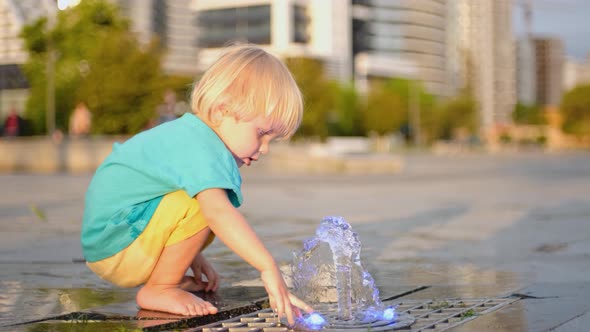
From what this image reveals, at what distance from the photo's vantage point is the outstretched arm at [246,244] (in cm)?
287

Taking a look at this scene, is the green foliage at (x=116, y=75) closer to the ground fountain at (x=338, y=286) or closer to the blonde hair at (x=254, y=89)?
the ground fountain at (x=338, y=286)

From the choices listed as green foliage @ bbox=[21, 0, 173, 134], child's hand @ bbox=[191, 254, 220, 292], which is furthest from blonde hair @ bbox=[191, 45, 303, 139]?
green foliage @ bbox=[21, 0, 173, 134]

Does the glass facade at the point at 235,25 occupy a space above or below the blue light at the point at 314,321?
above

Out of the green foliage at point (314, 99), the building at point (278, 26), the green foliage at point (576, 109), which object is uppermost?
the building at point (278, 26)

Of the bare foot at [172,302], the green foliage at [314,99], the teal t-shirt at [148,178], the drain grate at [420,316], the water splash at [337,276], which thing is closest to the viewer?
the drain grate at [420,316]

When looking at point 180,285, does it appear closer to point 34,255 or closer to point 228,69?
point 228,69

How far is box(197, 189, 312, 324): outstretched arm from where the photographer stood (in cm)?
287

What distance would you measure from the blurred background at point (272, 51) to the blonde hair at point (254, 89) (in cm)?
72

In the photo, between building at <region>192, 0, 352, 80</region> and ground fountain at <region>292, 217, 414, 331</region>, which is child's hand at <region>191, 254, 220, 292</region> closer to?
ground fountain at <region>292, 217, 414, 331</region>

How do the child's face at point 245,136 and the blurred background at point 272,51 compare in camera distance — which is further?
the blurred background at point 272,51

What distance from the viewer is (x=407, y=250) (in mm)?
5879

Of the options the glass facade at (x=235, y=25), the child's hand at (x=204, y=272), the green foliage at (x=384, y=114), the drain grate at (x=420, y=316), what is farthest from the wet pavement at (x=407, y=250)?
the green foliage at (x=384, y=114)

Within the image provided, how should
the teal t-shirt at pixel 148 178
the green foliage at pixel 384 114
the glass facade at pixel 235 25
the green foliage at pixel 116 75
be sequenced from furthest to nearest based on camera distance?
1. the green foliage at pixel 384 114
2. the glass facade at pixel 235 25
3. the green foliage at pixel 116 75
4. the teal t-shirt at pixel 148 178

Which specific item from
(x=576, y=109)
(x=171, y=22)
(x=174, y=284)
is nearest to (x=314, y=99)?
(x=174, y=284)
